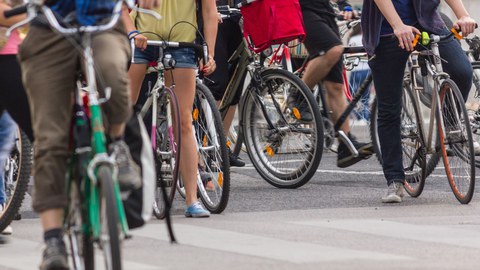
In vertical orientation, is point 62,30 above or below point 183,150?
above

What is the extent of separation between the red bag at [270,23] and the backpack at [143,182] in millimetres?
4619

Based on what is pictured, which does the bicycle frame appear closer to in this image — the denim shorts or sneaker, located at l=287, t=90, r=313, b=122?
sneaker, located at l=287, t=90, r=313, b=122

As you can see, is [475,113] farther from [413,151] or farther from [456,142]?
[456,142]

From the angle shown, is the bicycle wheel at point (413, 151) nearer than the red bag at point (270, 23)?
Yes

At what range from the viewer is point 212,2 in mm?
8680

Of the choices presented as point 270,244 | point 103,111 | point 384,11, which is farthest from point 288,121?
point 103,111

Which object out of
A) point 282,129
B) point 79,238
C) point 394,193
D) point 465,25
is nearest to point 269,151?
point 282,129

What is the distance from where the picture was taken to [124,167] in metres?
5.43

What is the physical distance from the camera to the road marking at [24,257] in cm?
674

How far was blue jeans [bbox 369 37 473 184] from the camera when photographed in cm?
938

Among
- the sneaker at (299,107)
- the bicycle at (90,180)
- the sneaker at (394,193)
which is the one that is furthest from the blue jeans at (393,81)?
the bicycle at (90,180)

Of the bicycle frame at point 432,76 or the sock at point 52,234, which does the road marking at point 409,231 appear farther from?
the sock at point 52,234

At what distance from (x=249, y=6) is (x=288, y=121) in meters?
0.95

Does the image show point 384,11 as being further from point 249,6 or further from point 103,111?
point 103,111
